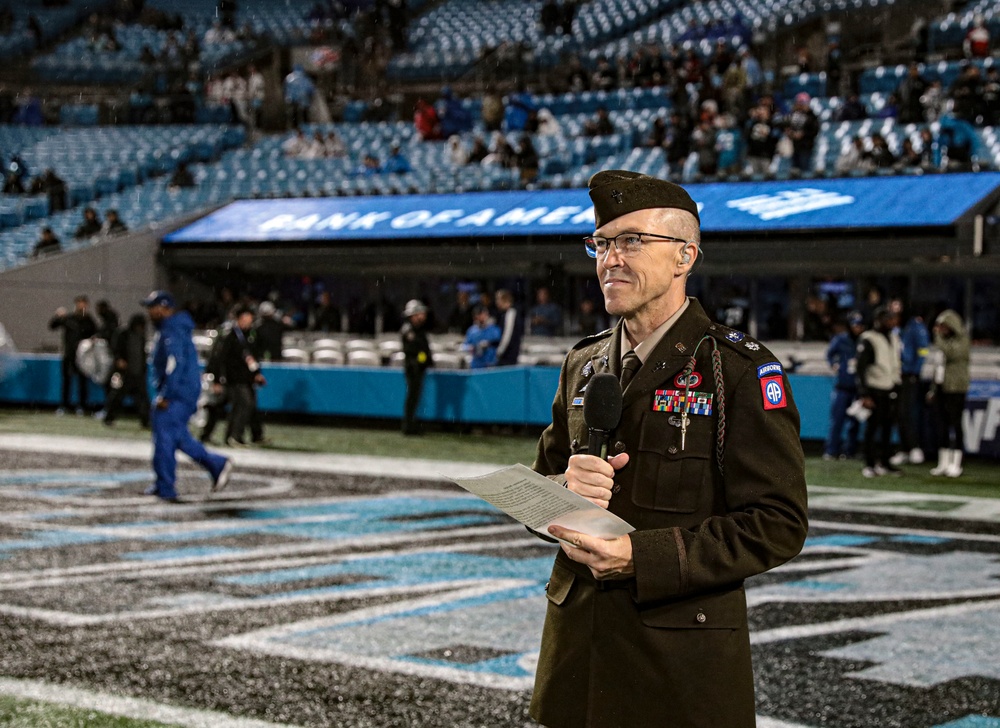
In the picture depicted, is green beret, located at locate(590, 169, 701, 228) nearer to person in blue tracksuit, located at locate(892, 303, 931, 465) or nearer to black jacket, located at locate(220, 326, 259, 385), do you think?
person in blue tracksuit, located at locate(892, 303, 931, 465)

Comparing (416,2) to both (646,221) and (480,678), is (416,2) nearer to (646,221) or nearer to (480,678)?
(480,678)

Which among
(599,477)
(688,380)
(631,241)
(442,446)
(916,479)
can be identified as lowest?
(916,479)

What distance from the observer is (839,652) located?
25.1 feet

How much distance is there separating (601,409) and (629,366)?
246 mm

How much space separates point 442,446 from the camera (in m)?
20.0

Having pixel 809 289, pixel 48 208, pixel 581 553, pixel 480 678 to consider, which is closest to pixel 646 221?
pixel 581 553

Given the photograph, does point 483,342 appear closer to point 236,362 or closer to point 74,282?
point 236,362

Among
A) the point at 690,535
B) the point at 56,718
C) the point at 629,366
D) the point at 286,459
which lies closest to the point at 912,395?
the point at 286,459

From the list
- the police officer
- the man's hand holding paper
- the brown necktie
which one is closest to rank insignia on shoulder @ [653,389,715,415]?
the brown necktie

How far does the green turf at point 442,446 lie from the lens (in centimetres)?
1625

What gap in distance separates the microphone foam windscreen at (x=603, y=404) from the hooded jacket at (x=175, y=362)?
11.0 meters

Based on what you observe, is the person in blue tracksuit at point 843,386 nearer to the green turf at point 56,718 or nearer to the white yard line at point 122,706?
the white yard line at point 122,706

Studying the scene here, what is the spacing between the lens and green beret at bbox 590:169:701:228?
11.3 ft

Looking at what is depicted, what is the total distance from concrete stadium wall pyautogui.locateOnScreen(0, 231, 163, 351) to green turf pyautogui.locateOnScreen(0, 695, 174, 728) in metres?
24.6
